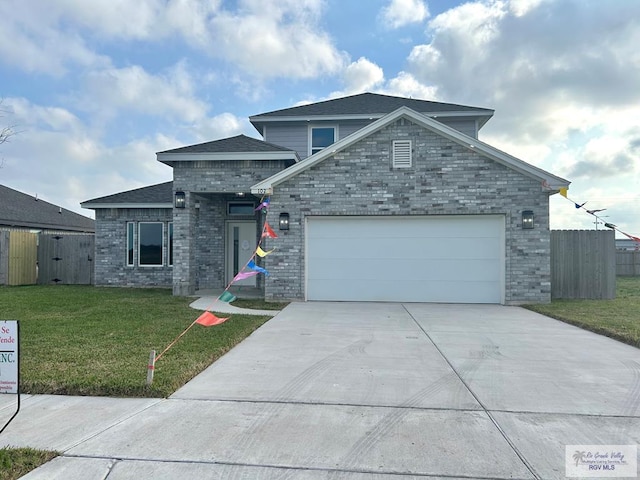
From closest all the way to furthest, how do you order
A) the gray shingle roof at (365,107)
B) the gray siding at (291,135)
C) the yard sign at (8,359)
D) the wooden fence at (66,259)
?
the yard sign at (8,359), the gray shingle roof at (365,107), the gray siding at (291,135), the wooden fence at (66,259)

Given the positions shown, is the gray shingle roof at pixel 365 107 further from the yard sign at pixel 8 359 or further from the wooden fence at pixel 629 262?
the yard sign at pixel 8 359

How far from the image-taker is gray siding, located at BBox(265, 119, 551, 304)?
10.6 metres

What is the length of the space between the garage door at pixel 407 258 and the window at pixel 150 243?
6.60 m

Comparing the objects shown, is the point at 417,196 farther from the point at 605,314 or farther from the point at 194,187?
the point at 194,187

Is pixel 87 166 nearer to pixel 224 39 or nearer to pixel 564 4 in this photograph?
pixel 224 39

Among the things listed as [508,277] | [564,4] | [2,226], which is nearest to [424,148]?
[508,277]

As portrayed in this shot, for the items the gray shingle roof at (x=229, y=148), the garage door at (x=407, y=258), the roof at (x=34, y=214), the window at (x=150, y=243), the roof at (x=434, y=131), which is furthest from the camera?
the roof at (x=34, y=214)

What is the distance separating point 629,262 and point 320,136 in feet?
55.7

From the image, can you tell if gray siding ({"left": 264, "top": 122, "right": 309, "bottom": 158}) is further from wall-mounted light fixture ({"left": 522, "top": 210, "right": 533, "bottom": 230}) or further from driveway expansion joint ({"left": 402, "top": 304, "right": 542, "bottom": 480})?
driveway expansion joint ({"left": 402, "top": 304, "right": 542, "bottom": 480})

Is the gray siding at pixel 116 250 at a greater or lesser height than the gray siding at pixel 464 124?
lesser

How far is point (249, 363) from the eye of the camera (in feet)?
17.3

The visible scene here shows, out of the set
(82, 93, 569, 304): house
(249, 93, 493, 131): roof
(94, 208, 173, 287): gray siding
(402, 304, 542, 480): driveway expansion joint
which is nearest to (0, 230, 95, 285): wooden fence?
(94, 208, 173, 287): gray siding
